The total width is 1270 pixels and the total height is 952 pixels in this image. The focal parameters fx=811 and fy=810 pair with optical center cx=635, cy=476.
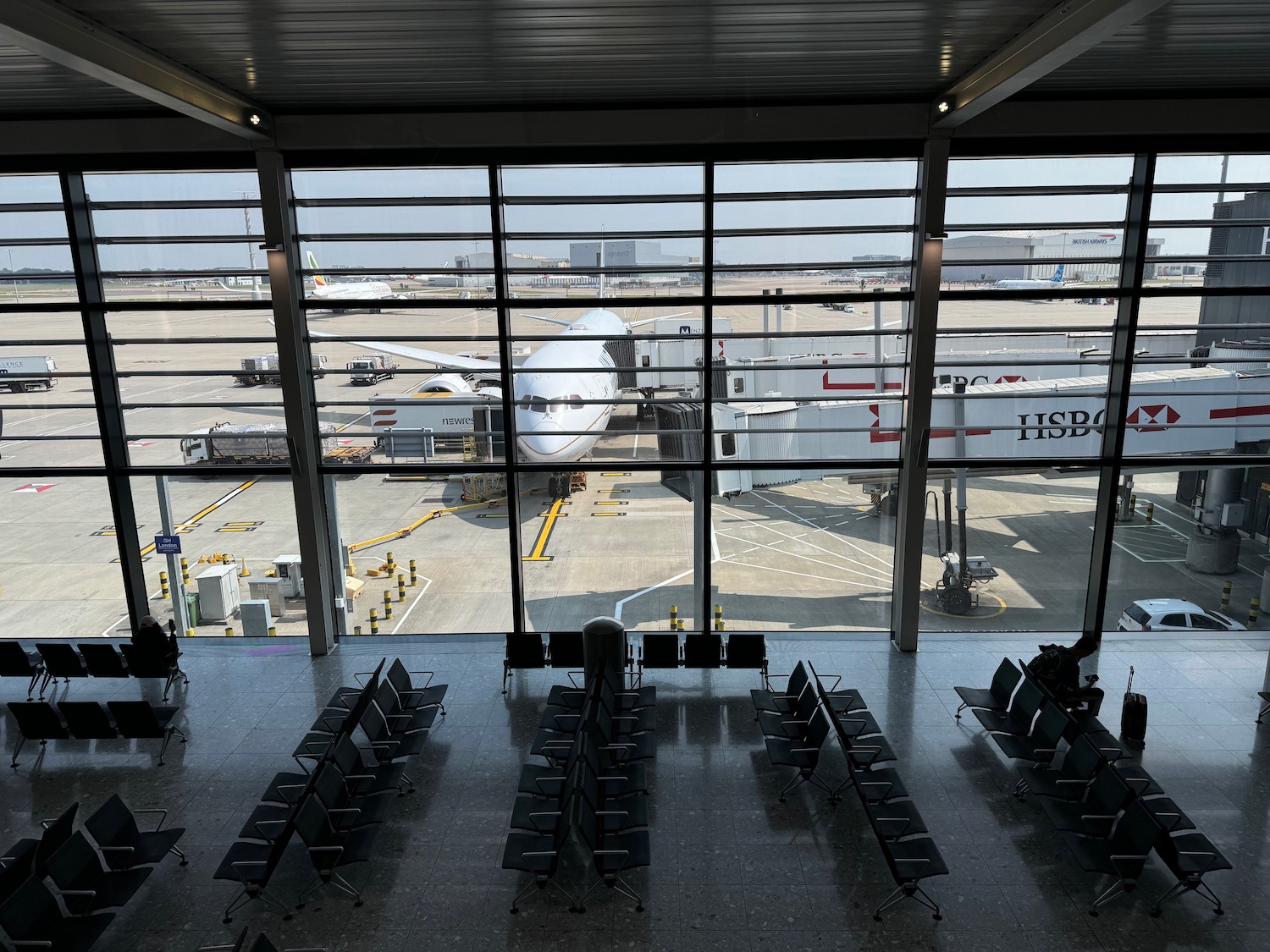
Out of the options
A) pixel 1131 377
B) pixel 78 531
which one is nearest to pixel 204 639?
pixel 78 531

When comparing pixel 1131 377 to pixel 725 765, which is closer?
pixel 725 765

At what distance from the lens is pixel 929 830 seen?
637 centimetres

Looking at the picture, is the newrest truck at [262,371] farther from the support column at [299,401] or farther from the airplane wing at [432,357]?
the airplane wing at [432,357]

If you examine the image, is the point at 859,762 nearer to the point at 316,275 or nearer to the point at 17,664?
the point at 316,275

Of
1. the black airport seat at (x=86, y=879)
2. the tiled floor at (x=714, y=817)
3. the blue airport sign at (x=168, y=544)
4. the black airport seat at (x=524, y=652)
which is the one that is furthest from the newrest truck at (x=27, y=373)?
the black airport seat at (x=86, y=879)

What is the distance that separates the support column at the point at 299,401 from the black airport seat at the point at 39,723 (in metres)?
2.72

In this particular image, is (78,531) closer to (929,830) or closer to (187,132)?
(187,132)

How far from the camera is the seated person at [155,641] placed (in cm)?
882

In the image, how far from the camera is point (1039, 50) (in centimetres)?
605

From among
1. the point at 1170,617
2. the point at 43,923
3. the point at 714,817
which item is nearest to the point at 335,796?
the point at 43,923

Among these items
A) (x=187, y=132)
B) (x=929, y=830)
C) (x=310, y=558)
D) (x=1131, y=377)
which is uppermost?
(x=187, y=132)

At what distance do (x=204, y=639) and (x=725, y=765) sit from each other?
6990 millimetres

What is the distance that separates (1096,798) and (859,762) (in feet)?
Answer: 5.66

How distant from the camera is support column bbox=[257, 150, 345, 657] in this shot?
29.0 ft
